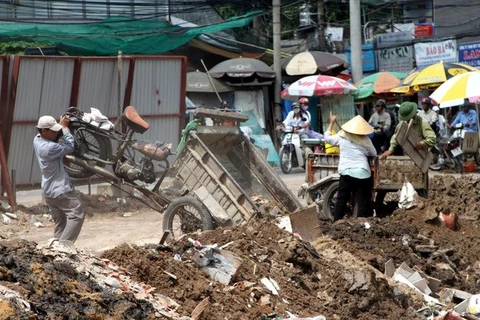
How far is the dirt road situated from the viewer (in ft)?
42.3

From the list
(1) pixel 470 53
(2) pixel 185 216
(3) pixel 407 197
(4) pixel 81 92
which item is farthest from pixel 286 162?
(1) pixel 470 53

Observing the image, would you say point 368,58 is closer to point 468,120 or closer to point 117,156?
point 468,120

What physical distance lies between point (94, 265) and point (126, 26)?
2028cm

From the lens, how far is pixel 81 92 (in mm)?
16469

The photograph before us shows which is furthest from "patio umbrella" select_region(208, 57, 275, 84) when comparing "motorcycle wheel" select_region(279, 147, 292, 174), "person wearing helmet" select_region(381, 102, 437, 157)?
"person wearing helmet" select_region(381, 102, 437, 157)

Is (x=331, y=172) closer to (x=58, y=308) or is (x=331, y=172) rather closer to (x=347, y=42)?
(x=58, y=308)

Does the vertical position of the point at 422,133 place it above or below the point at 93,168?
above

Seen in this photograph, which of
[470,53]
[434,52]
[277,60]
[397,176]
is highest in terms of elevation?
[434,52]

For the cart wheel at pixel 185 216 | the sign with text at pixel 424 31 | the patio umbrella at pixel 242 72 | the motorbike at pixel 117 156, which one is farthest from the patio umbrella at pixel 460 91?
the sign with text at pixel 424 31

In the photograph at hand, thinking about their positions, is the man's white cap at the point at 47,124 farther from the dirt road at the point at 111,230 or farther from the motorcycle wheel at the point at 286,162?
the motorcycle wheel at the point at 286,162

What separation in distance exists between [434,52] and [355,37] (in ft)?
19.8

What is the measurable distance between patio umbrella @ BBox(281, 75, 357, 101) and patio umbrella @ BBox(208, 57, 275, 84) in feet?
4.65

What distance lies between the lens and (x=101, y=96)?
16.8 m

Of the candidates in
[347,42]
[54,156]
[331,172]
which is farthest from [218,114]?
[347,42]
